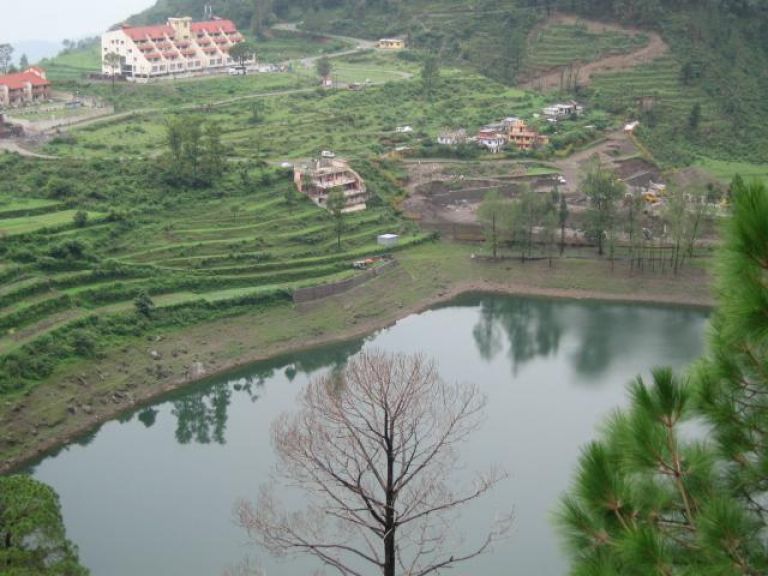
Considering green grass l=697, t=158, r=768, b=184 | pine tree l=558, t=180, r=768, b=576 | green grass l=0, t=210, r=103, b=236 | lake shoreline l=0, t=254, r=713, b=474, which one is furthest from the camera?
green grass l=697, t=158, r=768, b=184

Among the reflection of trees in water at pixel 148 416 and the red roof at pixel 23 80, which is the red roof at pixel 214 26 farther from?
the reflection of trees in water at pixel 148 416

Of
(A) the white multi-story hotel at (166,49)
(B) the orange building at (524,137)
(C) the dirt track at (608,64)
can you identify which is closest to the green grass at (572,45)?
(C) the dirt track at (608,64)

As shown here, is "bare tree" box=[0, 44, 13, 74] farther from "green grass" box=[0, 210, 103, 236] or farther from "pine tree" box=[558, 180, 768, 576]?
"pine tree" box=[558, 180, 768, 576]

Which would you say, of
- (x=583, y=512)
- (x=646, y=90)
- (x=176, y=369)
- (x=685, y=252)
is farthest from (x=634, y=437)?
(x=646, y=90)

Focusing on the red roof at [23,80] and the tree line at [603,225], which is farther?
the red roof at [23,80]

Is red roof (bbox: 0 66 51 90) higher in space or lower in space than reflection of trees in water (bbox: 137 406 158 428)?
higher

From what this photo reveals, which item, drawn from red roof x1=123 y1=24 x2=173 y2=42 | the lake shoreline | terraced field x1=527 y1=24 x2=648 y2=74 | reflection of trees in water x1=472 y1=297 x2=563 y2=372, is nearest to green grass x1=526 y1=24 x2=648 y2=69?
terraced field x1=527 y1=24 x2=648 y2=74
